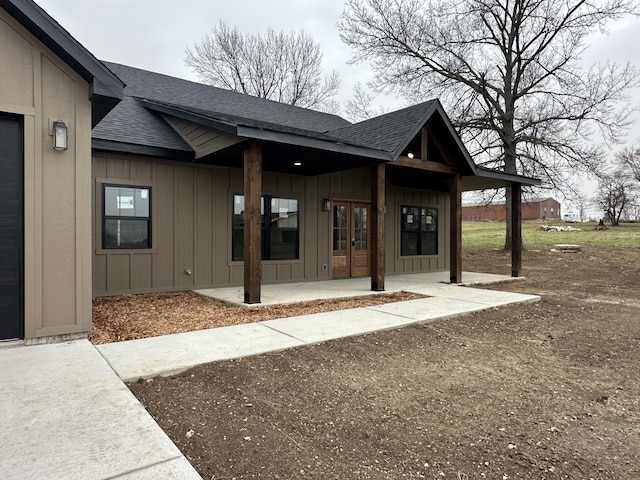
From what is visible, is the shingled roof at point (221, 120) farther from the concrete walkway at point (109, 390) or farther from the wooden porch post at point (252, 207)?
the concrete walkway at point (109, 390)

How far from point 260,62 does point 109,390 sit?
76.1 feet

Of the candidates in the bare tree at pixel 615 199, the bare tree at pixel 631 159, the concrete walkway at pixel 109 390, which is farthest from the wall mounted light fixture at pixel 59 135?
the bare tree at pixel 631 159

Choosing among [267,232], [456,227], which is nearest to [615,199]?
[456,227]

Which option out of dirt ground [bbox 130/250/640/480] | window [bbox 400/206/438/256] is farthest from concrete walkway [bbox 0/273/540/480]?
window [bbox 400/206/438/256]

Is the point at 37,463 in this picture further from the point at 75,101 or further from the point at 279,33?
the point at 279,33

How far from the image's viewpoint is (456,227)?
897cm

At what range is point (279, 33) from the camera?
904 inches

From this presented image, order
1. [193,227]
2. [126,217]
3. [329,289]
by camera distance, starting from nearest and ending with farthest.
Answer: [126,217] → [193,227] → [329,289]

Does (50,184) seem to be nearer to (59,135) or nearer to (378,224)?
(59,135)

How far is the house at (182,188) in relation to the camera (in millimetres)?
3793

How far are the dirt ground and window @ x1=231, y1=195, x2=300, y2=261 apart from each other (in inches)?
174

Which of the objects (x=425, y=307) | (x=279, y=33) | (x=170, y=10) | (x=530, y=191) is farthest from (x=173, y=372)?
(x=279, y=33)

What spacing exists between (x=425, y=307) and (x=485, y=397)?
311cm

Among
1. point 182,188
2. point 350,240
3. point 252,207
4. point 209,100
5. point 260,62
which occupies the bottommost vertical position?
point 350,240
